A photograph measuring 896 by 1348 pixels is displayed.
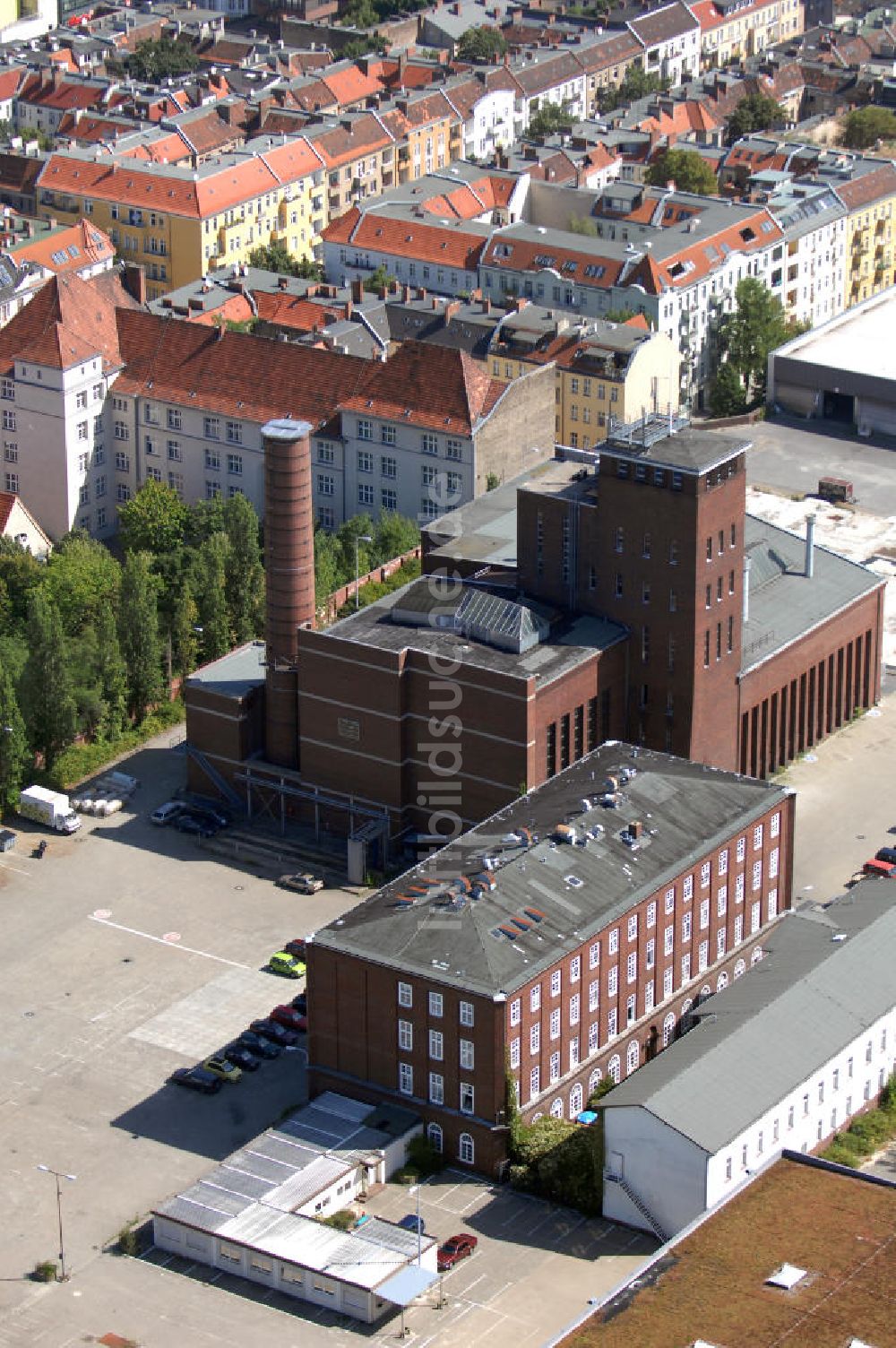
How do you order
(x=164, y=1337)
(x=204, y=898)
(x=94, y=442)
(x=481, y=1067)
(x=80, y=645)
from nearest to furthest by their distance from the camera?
1. (x=164, y=1337)
2. (x=481, y=1067)
3. (x=204, y=898)
4. (x=80, y=645)
5. (x=94, y=442)

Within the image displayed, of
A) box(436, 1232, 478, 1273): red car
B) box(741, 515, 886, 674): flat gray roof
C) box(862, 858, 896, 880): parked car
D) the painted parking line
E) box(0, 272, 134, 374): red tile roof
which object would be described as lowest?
box(436, 1232, 478, 1273): red car

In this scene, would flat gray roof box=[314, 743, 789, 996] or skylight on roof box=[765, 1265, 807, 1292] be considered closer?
skylight on roof box=[765, 1265, 807, 1292]

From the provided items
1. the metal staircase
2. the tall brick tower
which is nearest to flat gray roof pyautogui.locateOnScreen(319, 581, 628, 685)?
the tall brick tower

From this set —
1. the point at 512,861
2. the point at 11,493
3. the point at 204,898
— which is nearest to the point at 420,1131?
the point at 512,861

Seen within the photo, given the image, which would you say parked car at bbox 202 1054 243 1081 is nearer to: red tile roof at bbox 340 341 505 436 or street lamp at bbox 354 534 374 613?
street lamp at bbox 354 534 374 613

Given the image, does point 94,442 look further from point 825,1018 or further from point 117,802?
point 825,1018

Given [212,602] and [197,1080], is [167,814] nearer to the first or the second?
[212,602]
